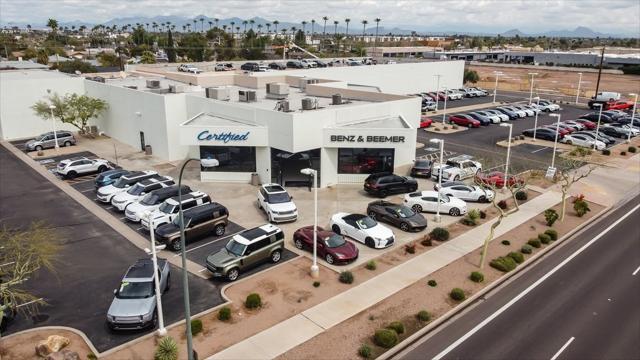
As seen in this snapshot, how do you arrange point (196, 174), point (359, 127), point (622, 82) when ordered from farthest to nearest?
point (622, 82) → point (196, 174) → point (359, 127)

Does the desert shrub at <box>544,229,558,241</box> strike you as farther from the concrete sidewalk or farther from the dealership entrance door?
the dealership entrance door

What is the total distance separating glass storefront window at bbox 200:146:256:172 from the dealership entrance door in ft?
6.23

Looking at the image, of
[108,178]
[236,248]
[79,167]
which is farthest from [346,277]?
[79,167]

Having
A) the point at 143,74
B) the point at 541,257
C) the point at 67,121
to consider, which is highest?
the point at 143,74

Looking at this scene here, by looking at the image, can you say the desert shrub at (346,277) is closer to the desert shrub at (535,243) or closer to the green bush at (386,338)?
the green bush at (386,338)

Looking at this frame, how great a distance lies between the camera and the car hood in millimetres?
17641

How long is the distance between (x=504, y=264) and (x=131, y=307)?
1699 centimetres

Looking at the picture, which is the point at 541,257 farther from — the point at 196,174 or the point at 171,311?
the point at 196,174

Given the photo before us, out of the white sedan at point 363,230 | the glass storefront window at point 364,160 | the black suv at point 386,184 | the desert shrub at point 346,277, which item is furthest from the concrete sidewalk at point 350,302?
the glass storefront window at point 364,160

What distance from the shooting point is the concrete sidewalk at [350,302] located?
1689cm

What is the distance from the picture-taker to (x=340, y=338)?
687 inches

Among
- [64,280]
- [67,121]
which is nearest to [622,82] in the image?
[67,121]

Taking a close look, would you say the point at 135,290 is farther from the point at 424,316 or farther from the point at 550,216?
the point at 550,216

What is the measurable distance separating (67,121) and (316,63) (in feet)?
150
